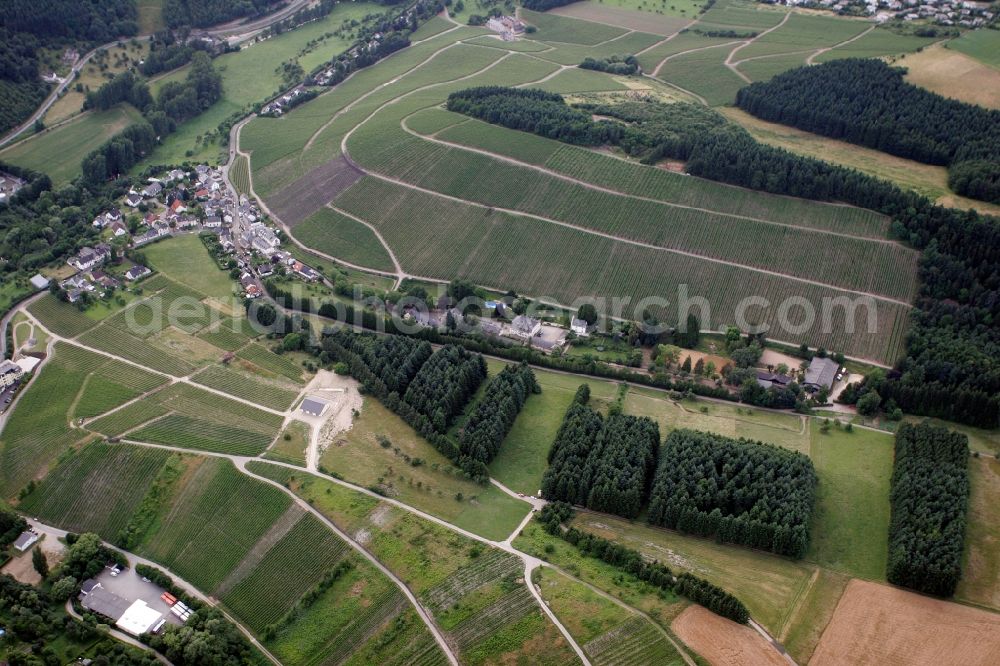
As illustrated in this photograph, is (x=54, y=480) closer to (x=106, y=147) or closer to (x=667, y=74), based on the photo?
(x=106, y=147)

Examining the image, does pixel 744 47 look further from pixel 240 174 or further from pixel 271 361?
pixel 271 361

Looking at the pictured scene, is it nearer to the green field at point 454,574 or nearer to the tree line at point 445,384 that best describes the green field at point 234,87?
the tree line at point 445,384

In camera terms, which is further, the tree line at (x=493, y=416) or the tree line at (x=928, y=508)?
the tree line at (x=493, y=416)

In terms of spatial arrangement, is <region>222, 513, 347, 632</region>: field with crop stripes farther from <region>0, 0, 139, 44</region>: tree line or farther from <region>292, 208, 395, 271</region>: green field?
<region>0, 0, 139, 44</region>: tree line

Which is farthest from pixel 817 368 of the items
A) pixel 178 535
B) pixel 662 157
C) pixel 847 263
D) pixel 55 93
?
pixel 55 93

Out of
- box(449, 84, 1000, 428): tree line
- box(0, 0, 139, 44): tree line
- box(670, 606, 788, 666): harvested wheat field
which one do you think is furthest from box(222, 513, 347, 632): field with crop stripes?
box(0, 0, 139, 44): tree line

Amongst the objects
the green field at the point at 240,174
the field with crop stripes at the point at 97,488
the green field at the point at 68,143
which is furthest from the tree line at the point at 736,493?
the green field at the point at 68,143
